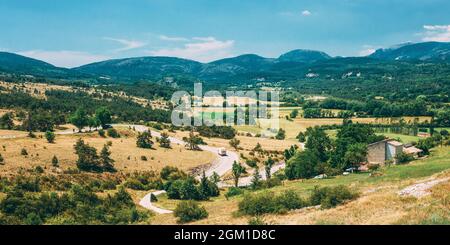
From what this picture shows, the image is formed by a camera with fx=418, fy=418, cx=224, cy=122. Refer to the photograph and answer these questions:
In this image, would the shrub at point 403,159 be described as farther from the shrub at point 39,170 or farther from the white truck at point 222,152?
the shrub at point 39,170

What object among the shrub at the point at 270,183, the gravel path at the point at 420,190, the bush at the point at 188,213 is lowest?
the shrub at the point at 270,183

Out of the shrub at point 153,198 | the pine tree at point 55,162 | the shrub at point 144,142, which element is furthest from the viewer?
the shrub at point 144,142

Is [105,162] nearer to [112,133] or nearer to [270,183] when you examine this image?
[112,133]

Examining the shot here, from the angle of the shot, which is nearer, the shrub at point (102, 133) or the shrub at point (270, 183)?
the shrub at point (270, 183)

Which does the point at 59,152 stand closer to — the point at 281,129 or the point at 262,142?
the point at 262,142

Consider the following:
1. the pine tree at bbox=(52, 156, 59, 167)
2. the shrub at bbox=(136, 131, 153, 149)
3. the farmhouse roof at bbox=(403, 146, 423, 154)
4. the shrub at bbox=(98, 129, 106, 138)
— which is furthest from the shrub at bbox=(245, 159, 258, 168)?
the pine tree at bbox=(52, 156, 59, 167)

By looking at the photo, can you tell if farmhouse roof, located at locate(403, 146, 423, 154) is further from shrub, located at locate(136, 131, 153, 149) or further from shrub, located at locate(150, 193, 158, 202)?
shrub, located at locate(136, 131, 153, 149)

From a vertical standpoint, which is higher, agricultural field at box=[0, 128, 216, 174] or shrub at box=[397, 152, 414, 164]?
shrub at box=[397, 152, 414, 164]

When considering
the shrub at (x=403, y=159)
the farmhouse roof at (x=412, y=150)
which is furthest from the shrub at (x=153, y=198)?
the farmhouse roof at (x=412, y=150)
